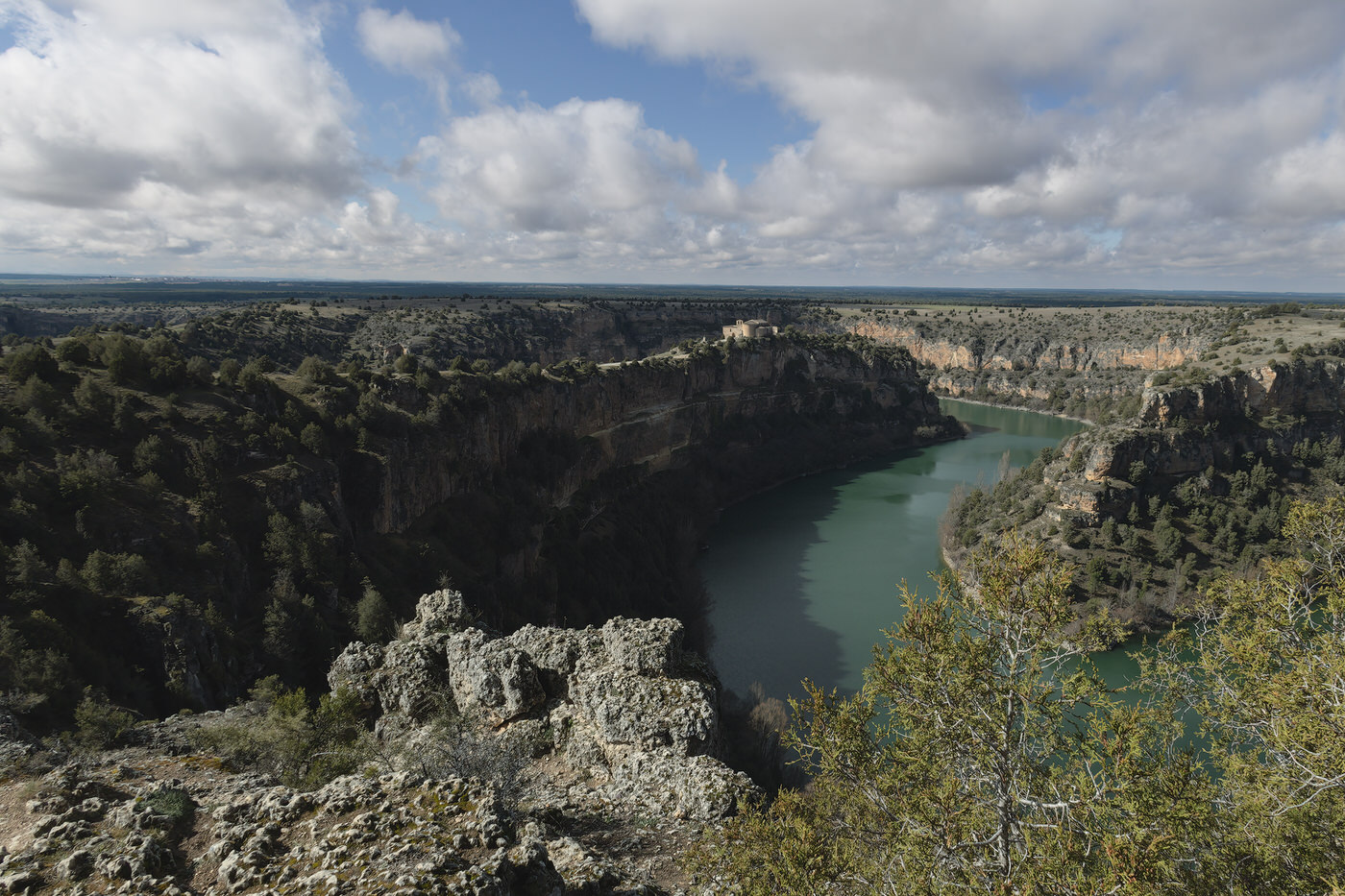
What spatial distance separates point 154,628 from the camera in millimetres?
12625

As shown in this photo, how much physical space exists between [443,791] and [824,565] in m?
35.9

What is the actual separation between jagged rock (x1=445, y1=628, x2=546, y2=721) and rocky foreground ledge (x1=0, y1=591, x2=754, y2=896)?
0.11 ft

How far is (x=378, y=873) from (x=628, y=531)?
31265mm

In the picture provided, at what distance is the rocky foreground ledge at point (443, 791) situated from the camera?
18.4 feet

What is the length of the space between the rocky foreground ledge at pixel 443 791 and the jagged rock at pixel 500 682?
3 centimetres

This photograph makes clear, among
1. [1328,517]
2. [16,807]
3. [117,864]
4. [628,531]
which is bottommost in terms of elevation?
[628,531]

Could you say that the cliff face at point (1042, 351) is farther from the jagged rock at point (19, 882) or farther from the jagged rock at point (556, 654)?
the jagged rock at point (19, 882)

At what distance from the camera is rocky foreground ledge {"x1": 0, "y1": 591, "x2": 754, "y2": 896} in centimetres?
562

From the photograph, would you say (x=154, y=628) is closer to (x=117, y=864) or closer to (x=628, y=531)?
(x=117, y=864)

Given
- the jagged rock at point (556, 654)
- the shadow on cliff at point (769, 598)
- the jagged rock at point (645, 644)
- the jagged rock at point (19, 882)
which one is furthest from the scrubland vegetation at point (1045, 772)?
the shadow on cliff at point (769, 598)

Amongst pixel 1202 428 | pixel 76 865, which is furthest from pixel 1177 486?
pixel 76 865

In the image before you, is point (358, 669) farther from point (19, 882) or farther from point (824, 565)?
point (824, 565)

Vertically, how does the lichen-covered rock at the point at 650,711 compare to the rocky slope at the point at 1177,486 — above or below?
above

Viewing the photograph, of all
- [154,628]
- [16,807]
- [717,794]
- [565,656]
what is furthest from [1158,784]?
→ [154,628]
